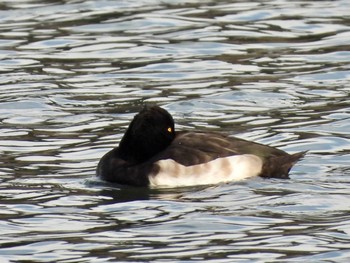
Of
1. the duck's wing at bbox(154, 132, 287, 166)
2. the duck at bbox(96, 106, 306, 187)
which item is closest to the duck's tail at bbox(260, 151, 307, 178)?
the duck at bbox(96, 106, 306, 187)

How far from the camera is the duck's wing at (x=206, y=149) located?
43.4 ft

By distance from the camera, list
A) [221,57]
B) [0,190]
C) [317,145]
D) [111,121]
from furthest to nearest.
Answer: [221,57] < [111,121] < [317,145] < [0,190]

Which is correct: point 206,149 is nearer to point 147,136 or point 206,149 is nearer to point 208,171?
point 208,171

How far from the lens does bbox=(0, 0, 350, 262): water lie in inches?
431

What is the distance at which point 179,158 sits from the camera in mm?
13219

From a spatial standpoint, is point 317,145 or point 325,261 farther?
point 317,145

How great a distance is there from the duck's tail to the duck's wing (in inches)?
4.8

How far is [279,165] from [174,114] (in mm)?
3092

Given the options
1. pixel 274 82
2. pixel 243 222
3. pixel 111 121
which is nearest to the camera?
pixel 243 222

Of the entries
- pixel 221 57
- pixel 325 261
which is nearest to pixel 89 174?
pixel 325 261

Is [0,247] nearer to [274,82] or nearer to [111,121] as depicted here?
[111,121]

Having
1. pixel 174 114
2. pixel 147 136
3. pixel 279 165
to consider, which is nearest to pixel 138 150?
pixel 147 136

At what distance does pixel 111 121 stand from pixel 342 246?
5.66 metres

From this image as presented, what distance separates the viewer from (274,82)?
17375 millimetres
